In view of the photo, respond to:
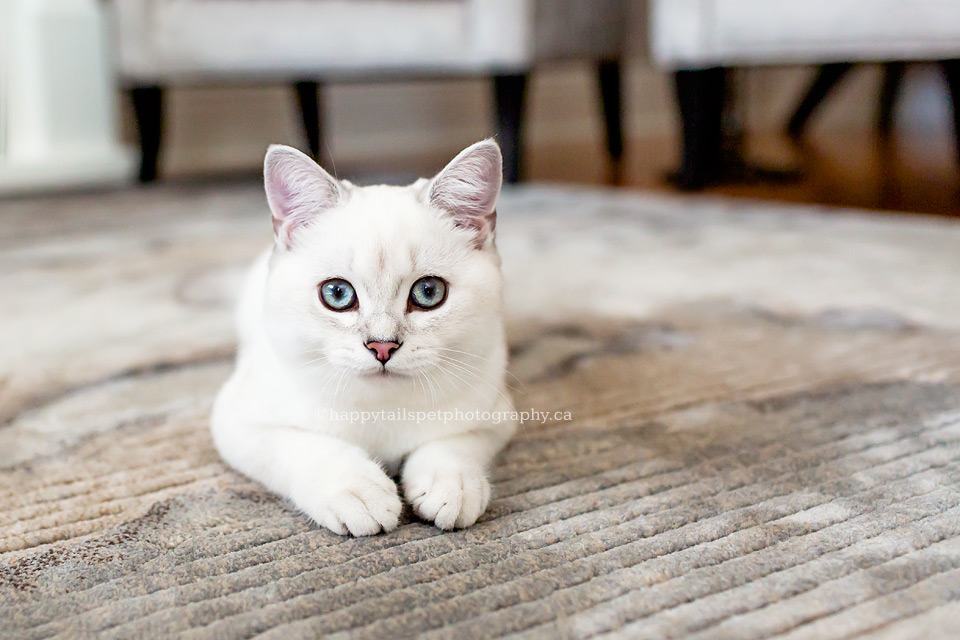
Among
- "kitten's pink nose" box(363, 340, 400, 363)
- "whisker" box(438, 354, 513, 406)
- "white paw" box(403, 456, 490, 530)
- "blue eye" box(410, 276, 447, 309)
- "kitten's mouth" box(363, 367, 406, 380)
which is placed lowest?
"white paw" box(403, 456, 490, 530)

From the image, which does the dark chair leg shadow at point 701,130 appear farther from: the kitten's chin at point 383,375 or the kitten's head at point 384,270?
the kitten's chin at point 383,375

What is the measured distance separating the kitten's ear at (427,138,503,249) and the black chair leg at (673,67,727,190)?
1.95 metres

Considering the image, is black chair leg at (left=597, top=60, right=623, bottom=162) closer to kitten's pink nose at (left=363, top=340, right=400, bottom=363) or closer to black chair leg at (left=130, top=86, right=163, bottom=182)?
black chair leg at (left=130, top=86, right=163, bottom=182)

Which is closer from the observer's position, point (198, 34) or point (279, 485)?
point (279, 485)

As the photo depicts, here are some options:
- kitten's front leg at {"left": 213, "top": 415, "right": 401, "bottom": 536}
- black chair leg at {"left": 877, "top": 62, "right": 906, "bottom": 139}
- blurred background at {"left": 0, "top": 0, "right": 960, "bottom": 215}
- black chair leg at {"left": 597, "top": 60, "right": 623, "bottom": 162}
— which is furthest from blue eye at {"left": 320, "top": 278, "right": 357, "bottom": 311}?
black chair leg at {"left": 877, "top": 62, "right": 906, "bottom": 139}

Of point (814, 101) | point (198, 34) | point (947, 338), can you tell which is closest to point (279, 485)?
point (947, 338)

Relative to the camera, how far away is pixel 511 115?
9.07ft

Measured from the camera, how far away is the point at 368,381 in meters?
0.75

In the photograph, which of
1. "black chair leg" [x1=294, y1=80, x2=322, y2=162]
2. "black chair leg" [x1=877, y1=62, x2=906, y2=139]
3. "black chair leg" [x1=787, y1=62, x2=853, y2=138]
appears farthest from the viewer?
"black chair leg" [x1=877, y1=62, x2=906, y2=139]

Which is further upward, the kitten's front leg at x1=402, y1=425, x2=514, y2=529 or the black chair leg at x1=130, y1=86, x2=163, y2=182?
the black chair leg at x1=130, y1=86, x2=163, y2=182

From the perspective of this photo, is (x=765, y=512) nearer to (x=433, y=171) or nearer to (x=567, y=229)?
(x=567, y=229)

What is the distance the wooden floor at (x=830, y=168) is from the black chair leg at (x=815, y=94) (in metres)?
0.10

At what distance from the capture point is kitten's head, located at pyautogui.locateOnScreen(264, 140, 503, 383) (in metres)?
0.74

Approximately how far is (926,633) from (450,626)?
1.06 feet
